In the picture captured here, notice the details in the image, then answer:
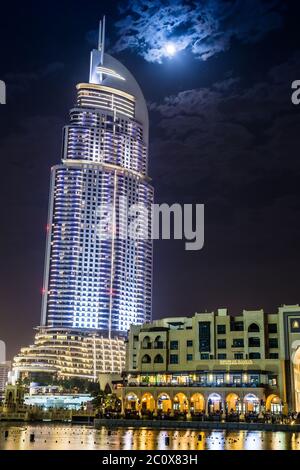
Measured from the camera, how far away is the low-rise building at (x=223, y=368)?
12581cm

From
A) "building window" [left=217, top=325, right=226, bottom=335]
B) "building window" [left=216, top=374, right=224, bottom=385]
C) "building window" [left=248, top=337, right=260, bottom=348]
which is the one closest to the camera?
"building window" [left=216, top=374, right=224, bottom=385]

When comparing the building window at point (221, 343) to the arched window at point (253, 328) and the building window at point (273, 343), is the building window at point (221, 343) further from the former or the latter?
the building window at point (273, 343)

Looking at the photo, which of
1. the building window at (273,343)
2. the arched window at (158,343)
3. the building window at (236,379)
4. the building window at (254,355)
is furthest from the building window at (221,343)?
the arched window at (158,343)

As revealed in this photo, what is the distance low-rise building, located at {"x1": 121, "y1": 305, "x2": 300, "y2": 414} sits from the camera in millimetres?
125812

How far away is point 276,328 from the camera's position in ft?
436

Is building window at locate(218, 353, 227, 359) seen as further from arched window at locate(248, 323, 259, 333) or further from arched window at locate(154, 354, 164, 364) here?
arched window at locate(154, 354, 164, 364)

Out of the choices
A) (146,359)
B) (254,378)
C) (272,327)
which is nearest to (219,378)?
(254,378)

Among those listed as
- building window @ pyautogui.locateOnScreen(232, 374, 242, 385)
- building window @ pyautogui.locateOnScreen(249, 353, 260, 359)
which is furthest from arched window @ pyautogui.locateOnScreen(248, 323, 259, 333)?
building window @ pyautogui.locateOnScreen(232, 374, 242, 385)

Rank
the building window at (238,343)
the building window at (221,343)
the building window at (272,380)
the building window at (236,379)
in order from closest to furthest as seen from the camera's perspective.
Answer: the building window at (272,380)
the building window at (236,379)
the building window at (238,343)
the building window at (221,343)

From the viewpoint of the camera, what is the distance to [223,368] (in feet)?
431

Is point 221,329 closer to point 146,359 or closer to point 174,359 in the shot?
point 174,359
